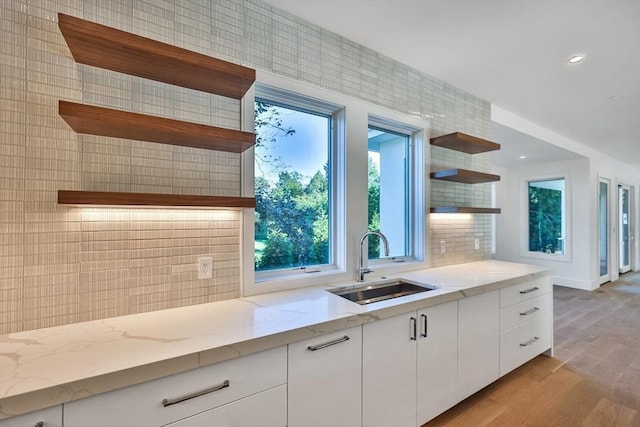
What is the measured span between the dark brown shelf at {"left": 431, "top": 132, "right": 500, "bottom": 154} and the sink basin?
1.26m

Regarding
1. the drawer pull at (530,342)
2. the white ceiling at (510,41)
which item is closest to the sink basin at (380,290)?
the drawer pull at (530,342)

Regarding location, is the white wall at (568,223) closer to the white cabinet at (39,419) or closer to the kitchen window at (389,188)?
the kitchen window at (389,188)

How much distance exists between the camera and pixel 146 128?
1.21 meters

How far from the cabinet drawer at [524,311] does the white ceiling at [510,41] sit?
1916mm

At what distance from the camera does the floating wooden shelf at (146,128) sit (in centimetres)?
109

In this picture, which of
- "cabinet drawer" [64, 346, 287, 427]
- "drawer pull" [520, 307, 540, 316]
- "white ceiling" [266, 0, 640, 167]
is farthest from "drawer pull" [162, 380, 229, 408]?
"drawer pull" [520, 307, 540, 316]

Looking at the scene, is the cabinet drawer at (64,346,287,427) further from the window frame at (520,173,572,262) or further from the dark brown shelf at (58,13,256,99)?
the window frame at (520,173,572,262)

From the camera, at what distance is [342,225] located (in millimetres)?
2121

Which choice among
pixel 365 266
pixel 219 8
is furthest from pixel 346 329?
pixel 219 8

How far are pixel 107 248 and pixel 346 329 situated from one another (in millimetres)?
1143

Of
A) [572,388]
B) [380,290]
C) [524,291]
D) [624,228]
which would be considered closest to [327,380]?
[380,290]

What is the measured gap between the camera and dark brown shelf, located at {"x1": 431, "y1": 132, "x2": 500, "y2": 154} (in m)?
2.49

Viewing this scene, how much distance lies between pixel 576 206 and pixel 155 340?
668 centimetres

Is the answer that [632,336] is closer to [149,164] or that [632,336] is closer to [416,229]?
[416,229]
